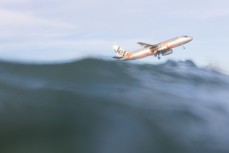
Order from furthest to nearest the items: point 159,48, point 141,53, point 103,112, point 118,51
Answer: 1. point 118,51
2. point 141,53
3. point 159,48
4. point 103,112

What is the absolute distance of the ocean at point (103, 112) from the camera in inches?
2494

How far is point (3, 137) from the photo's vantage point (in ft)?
212

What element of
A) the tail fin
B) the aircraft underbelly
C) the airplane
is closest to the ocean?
the airplane

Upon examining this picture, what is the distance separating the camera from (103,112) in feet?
234

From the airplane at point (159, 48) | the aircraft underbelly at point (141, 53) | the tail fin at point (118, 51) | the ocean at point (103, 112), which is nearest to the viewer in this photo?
the ocean at point (103, 112)

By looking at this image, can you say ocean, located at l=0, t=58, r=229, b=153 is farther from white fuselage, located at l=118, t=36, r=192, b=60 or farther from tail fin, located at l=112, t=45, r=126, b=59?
tail fin, located at l=112, t=45, r=126, b=59

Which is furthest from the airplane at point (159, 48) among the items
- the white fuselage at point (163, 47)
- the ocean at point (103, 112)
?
the ocean at point (103, 112)

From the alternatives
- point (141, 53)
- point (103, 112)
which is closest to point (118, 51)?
point (141, 53)

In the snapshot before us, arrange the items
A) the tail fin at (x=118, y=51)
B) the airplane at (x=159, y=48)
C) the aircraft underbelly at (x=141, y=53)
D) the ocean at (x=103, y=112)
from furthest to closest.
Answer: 1. the tail fin at (x=118, y=51)
2. the aircraft underbelly at (x=141, y=53)
3. the airplane at (x=159, y=48)
4. the ocean at (x=103, y=112)

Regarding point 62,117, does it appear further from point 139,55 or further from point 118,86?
point 139,55

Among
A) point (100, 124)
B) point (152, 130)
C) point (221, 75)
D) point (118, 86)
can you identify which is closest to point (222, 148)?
point (152, 130)

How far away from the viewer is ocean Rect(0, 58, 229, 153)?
208 feet

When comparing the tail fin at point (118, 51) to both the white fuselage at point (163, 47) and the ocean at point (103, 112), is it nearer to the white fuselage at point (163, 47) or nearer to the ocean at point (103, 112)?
the white fuselage at point (163, 47)

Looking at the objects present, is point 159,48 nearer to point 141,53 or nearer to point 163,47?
point 163,47
